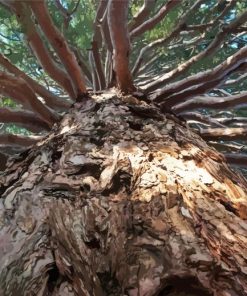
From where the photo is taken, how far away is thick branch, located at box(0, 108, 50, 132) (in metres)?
2.79

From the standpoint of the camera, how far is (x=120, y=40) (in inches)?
102

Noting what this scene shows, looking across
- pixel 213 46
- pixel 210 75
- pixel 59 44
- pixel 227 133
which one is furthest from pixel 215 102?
pixel 59 44

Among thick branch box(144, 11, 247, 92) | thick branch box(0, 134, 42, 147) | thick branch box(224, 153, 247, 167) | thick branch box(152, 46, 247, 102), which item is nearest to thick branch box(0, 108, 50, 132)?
thick branch box(0, 134, 42, 147)

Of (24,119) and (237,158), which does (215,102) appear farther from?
(24,119)

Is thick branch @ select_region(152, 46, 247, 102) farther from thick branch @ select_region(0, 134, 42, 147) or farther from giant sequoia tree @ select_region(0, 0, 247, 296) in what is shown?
thick branch @ select_region(0, 134, 42, 147)

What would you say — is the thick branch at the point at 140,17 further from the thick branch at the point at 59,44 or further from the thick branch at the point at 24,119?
the thick branch at the point at 24,119

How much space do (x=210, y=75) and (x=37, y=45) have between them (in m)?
1.25

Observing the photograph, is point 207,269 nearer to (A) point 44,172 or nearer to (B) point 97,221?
(B) point 97,221

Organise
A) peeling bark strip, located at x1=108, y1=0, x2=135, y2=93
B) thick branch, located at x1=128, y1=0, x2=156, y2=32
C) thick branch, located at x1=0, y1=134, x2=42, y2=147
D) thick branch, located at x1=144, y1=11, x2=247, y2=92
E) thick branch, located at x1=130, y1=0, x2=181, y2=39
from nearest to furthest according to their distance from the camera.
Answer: peeling bark strip, located at x1=108, y1=0, x2=135, y2=93 → thick branch, located at x1=0, y1=134, x2=42, y2=147 → thick branch, located at x1=144, y1=11, x2=247, y2=92 → thick branch, located at x1=130, y1=0, x2=181, y2=39 → thick branch, located at x1=128, y1=0, x2=156, y2=32

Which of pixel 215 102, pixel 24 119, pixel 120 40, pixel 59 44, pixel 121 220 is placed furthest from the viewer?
pixel 215 102

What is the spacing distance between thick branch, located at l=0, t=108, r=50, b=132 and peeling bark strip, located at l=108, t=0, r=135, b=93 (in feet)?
2.23

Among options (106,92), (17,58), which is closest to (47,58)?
(106,92)

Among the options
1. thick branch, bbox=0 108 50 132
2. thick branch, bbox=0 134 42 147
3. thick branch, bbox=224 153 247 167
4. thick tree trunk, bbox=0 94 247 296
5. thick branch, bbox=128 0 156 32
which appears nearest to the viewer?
thick tree trunk, bbox=0 94 247 296

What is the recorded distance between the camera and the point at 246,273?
100 cm
